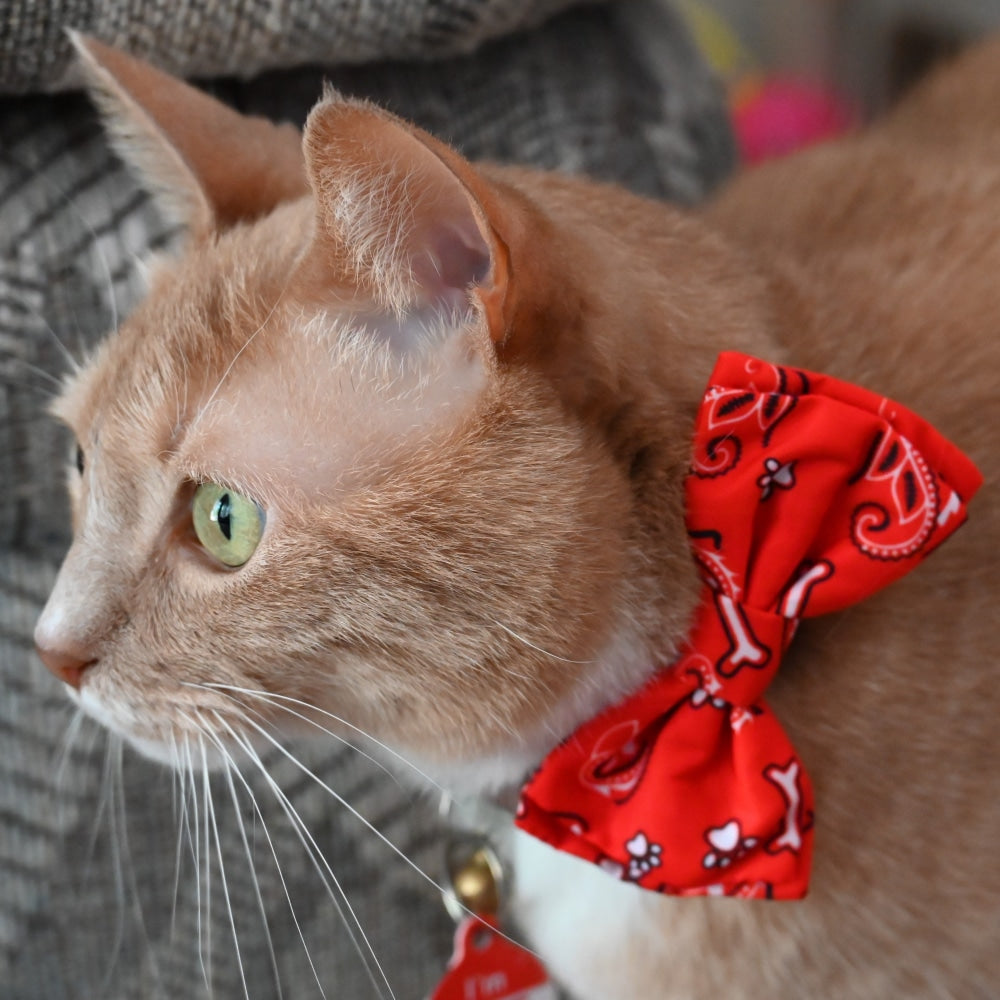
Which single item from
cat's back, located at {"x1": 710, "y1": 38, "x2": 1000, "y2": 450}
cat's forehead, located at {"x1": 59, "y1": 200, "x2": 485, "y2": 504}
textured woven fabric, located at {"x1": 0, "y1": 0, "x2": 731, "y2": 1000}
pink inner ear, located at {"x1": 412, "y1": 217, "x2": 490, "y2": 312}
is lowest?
textured woven fabric, located at {"x1": 0, "y1": 0, "x2": 731, "y2": 1000}

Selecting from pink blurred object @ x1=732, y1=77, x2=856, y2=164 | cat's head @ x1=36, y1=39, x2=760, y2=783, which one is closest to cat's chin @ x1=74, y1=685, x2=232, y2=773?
cat's head @ x1=36, y1=39, x2=760, y2=783

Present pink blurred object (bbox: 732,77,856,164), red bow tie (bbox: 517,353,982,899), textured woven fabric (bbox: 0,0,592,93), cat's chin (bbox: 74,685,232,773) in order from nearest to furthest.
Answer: red bow tie (bbox: 517,353,982,899) < cat's chin (bbox: 74,685,232,773) < textured woven fabric (bbox: 0,0,592,93) < pink blurred object (bbox: 732,77,856,164)

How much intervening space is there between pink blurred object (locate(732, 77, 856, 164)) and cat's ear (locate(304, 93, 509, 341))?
5.33 ft

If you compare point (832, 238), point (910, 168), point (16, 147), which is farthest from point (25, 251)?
point (910, 168)

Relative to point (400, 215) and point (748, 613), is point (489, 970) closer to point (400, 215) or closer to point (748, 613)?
point (748, 613)

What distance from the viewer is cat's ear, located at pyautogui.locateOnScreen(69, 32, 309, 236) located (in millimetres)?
834

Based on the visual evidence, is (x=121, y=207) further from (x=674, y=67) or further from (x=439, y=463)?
(x=674, y=67)

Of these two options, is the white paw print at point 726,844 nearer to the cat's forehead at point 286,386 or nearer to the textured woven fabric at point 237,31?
the cat's forehead at point 286,386

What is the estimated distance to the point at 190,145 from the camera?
88cm

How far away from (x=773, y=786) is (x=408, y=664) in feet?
0.87

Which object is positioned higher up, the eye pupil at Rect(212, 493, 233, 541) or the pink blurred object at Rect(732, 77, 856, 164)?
the eye pupil at Rect(212, 493, 233, 541)

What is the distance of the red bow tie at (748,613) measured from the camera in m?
0.69

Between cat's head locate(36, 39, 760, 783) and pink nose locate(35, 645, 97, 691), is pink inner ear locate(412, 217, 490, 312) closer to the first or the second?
cat's head locate(36, 39, 760, 783)

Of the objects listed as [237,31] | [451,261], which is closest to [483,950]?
[451,261]
